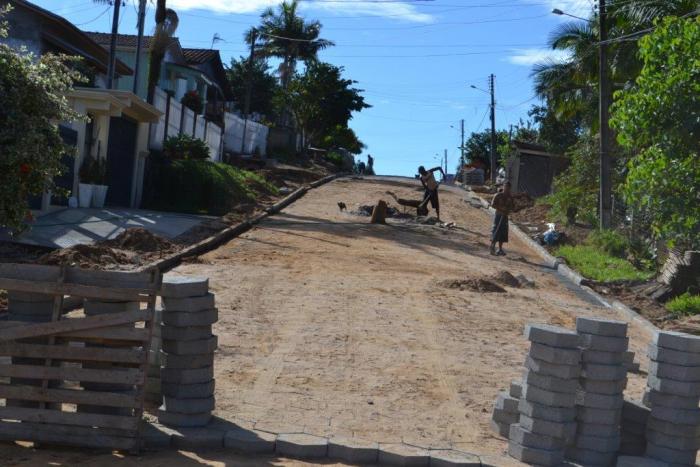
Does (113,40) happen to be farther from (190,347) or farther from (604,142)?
(190,347)

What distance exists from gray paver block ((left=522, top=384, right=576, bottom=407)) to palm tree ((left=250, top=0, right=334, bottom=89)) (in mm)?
59754

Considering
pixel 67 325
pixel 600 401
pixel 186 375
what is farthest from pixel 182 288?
pixel 600 401

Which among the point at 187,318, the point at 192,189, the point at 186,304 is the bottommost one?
the point at 187,318

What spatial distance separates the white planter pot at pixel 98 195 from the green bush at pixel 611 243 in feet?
41.3

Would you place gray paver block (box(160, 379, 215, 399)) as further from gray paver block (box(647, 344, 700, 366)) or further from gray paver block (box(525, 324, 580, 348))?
gray paver block (box(647, 344, 700, 366))

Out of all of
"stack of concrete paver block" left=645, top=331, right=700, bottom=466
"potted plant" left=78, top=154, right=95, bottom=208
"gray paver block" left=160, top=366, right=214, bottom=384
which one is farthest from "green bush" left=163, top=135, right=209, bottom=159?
"stack of concrete paver block" left=645, top=331, right=700, bottom=466

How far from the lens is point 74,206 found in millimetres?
22281

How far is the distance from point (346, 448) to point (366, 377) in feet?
7.90

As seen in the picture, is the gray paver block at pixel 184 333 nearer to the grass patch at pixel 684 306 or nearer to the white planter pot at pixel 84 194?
the grass patch at pixel 684 306

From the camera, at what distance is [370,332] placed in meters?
11.8

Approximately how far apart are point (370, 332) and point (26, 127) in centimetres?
458

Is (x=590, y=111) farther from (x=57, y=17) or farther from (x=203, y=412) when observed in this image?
(x=203, y=412)

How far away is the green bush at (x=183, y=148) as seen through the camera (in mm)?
29578

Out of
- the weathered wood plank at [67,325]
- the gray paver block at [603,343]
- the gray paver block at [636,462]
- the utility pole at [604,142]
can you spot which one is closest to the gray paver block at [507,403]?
the gray paver block at [603,343]
